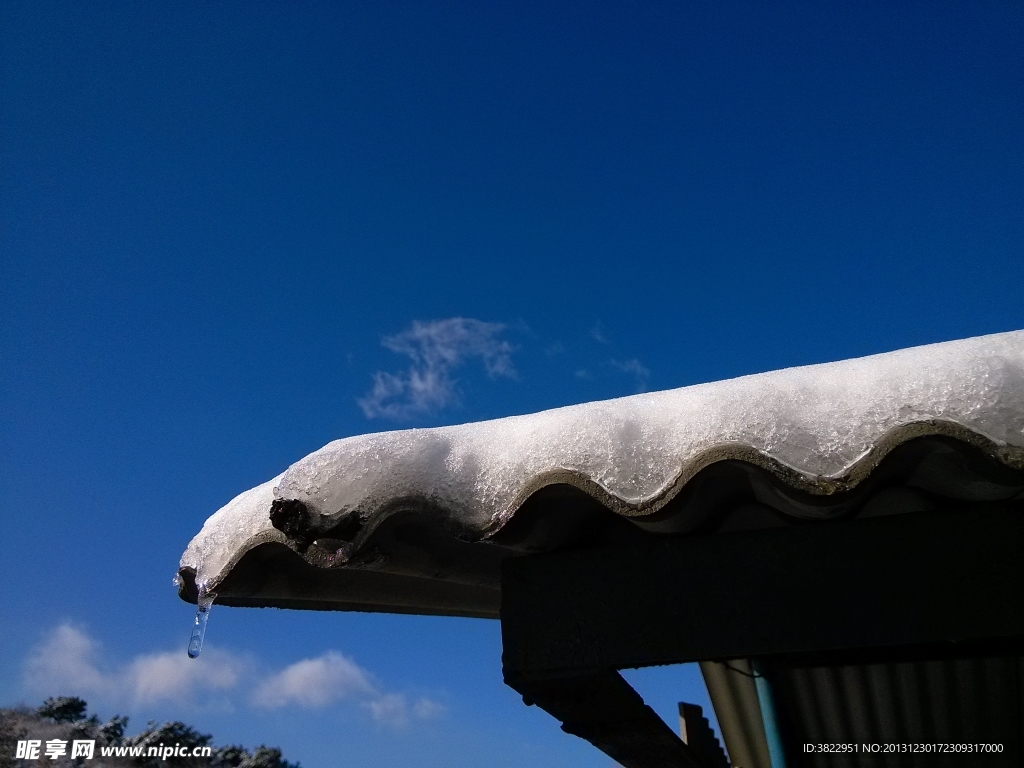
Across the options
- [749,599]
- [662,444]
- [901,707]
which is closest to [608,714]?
[749,599]

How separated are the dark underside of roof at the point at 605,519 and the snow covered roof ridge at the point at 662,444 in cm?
1

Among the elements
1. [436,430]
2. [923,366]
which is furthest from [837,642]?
[436,430]

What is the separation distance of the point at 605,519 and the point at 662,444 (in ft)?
0.87

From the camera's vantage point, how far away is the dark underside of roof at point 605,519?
1.22 metres

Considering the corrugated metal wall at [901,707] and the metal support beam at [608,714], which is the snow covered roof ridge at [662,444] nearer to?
the metal support beam at [608,714]

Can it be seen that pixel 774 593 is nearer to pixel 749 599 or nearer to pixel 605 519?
pixel 749 599

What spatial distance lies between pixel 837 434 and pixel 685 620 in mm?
465

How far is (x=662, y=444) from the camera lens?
1.33m

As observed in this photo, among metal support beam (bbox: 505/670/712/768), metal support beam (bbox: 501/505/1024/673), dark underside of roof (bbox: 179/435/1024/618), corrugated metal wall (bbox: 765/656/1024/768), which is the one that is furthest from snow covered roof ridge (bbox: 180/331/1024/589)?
corrugated metal wall (bbox: 765/656/1024/768)

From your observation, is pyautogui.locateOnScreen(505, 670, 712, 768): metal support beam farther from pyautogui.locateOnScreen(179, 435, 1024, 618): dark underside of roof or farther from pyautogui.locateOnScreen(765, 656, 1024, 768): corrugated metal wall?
pyautogui.locateOnScreen(765, 656, 1024, 768): corrugated metal wall

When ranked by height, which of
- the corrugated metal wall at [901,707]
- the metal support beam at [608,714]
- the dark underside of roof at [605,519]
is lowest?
the metal support beam at [608,714]

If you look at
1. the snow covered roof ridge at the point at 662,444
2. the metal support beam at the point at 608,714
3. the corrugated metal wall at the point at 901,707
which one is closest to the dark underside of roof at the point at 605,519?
the snow covered roof ridge at the point at 662,444

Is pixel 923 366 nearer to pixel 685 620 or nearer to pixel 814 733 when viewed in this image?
pixel 685 620

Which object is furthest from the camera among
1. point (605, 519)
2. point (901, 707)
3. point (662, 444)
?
point (901, 707)
